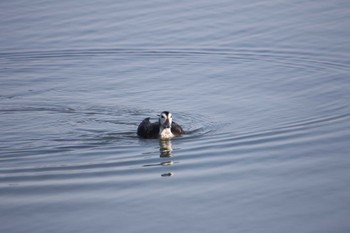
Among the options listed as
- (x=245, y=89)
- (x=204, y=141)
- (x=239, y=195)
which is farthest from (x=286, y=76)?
(x=239, y=195)

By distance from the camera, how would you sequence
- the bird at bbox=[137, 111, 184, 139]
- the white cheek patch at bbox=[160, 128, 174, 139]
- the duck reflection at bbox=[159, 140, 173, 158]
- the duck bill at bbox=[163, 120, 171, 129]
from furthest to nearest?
the white cheek patch at bbox=[160, 128, 174, 139], the bird at bbox=[137, 111, 184, 139], the duck bill at bbox=[163, 120, 171, 129], the duck reflection at bbox=[159, 140, 173, 158]

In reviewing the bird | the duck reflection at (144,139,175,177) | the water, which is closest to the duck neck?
the bird

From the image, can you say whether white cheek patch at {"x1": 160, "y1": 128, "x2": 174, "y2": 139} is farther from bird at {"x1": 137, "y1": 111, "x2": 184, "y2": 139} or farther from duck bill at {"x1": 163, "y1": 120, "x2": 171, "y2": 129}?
duck bill at {"x1": 163, "y1": 120, "x2": 171, "y2": 129}

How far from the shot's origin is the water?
48.7 ft

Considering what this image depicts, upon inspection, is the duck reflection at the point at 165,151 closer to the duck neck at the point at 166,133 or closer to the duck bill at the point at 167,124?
the duck neck at the point at 166,133

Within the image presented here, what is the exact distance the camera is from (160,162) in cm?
1848

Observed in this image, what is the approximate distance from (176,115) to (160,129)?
1.57 meters

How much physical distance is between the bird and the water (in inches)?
13.6

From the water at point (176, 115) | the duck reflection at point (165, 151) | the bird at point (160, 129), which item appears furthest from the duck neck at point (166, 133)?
the water at point (176, 115)

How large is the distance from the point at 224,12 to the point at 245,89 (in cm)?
799

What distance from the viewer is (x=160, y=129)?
21.2 meters

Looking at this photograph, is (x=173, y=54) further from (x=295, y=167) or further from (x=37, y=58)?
(x=295, y=167)

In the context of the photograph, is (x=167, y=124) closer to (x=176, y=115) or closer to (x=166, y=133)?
(x=166, y=133)

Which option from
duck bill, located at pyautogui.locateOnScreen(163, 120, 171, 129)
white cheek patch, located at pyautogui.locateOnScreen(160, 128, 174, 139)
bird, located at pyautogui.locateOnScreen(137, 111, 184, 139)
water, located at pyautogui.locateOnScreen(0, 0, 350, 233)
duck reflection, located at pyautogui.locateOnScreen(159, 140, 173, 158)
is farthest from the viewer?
white cheek patch, located at pyautogui.locateOnScreen(160, 128, 174, 139)
